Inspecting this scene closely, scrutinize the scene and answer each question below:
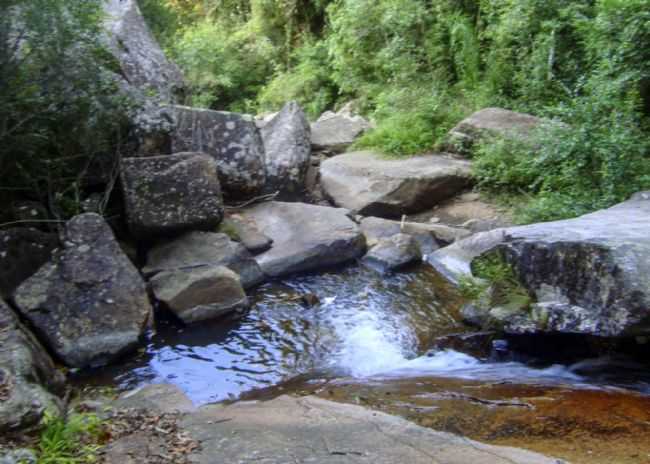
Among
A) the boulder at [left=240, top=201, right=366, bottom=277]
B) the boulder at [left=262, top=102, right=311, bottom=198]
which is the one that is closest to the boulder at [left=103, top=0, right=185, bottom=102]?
the boulder at [left=262, top=102, right=311, bottom=198]

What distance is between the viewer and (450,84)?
12.3 meters

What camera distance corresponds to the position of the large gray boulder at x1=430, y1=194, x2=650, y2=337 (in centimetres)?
438

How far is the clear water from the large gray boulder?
0.44 metres

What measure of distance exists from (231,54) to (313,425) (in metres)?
15.7

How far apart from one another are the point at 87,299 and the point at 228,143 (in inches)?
125

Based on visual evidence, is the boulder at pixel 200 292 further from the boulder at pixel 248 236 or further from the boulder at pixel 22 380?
the boulder at pixel 22 380

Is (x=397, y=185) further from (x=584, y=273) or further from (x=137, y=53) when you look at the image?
(x=584, y=273)

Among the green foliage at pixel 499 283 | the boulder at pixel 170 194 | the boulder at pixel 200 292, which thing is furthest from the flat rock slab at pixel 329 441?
the boulder at pixel 170 194

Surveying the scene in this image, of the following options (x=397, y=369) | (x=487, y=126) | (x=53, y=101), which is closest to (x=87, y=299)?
(x=53, y=101)

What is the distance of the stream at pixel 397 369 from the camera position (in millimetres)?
4023

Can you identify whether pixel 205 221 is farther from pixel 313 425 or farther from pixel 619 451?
pixel 619 451

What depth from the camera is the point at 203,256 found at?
691 centimetres

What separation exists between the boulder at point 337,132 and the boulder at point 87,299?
19.1 ft

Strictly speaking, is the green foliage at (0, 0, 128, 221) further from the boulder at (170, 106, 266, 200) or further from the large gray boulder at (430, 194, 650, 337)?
the large gray boulder at (430, 194, 650, 337)
